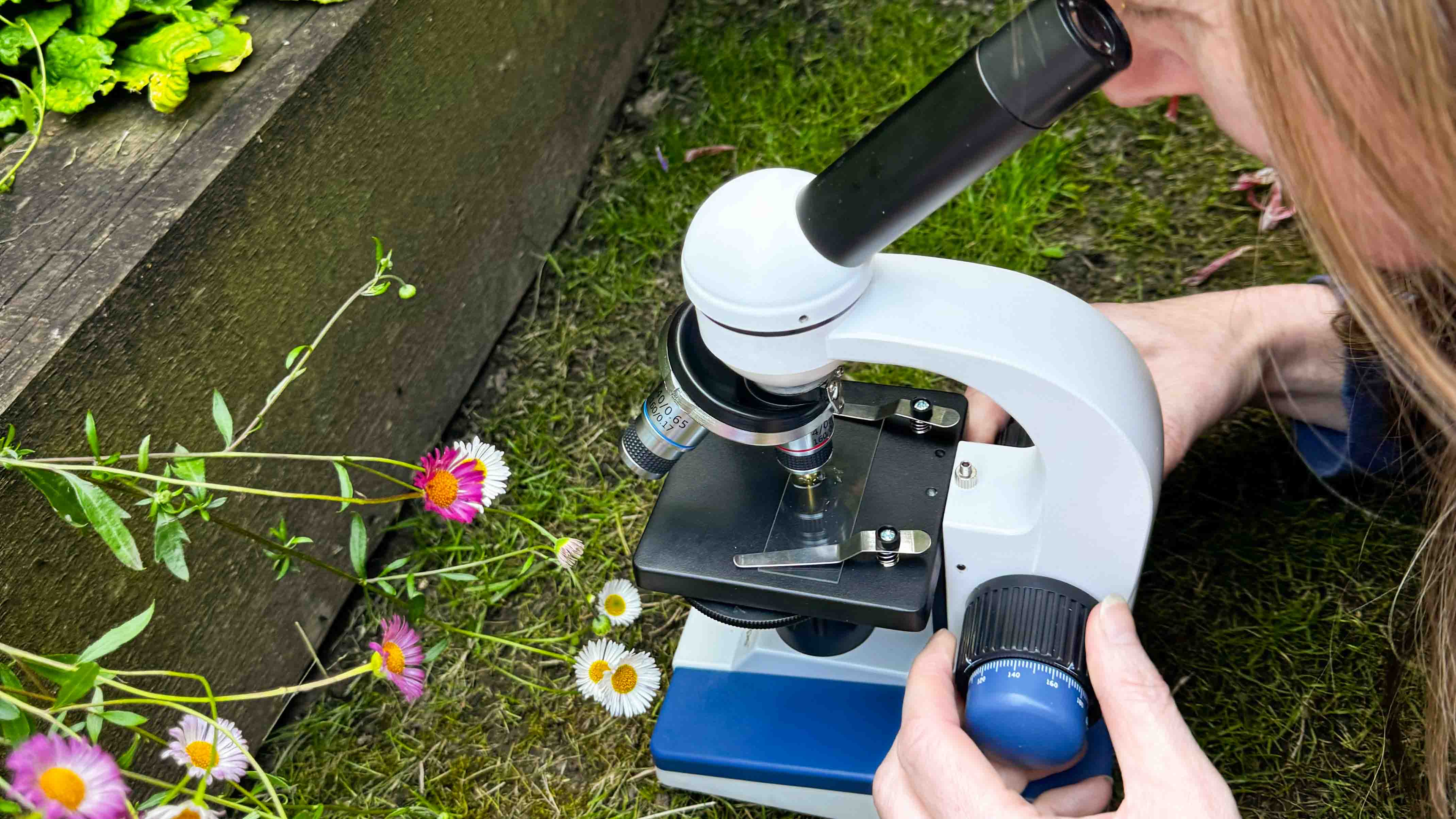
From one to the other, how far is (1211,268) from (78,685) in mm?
1529

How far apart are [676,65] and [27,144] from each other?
1.15m

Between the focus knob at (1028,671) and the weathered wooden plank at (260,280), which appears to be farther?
the weathered wooden plank at (260,280)

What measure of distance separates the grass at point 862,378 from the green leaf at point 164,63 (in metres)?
0.61

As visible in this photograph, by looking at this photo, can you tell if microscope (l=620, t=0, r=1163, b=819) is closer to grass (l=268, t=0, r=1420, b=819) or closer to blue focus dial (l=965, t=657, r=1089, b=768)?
blue focus dial (l=965, t=657, r=1089, b=768)

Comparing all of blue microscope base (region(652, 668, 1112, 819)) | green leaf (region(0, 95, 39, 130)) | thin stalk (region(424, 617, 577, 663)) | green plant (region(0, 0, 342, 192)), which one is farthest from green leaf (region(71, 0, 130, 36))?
blue microscope base (region(652, 668, 1112, 819))

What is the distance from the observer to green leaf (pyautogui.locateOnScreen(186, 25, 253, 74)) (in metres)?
1.23

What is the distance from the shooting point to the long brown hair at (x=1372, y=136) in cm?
59

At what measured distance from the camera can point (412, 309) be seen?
58.0 inches

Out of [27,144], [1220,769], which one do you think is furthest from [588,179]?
Result: [1220,769]

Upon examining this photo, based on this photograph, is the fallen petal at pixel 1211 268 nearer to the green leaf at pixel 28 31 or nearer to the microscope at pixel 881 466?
the microscope at pixel 881 466

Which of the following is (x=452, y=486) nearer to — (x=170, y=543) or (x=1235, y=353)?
(x=170, y=543)

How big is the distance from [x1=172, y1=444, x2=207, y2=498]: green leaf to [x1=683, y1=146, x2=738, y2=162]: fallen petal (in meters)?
1.16

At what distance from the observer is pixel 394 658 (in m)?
0.95

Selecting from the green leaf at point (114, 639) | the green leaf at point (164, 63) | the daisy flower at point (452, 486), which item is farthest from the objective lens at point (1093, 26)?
the green leaf at point (164, 63)
